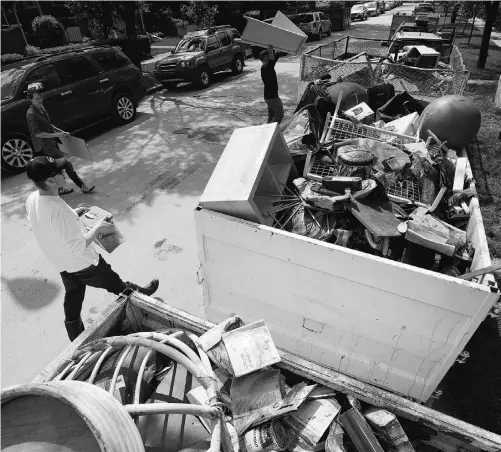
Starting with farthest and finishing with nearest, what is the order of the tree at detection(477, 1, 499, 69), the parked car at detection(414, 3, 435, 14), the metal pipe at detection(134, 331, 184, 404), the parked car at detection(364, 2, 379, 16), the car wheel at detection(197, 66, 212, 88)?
the parked car at detection(364, 2, 379, 16) → the parked car at detection(414, 3, 435, 14) → the car wheel at detection(197, 66, 212, 88) → the tree at detection(477, 1, 499, 69) → the metal pipe at detection(134, 331, 184, 404)

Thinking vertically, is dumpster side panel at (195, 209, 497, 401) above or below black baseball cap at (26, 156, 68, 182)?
below

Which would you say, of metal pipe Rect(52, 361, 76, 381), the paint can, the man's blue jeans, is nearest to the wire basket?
the man's blue jeans

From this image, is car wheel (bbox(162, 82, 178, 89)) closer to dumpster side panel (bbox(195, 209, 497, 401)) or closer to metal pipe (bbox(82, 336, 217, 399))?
dumpster side panel (bbox(195, 209, 497, 401))

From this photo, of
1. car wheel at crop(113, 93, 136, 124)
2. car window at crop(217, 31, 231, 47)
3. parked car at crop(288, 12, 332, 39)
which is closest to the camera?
car wheel at crop(113, 93, 136, 124)

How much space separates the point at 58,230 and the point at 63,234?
0.16 ft

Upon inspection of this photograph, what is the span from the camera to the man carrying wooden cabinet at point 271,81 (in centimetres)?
678

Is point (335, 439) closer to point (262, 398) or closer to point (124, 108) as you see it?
point (262, 398)

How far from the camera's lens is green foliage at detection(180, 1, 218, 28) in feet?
71.2

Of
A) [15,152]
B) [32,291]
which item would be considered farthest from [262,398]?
[15,152]

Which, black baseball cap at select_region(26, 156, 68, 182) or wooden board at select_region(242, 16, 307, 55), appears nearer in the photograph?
black baseball cap at select_region(26, 156, 68, 182)

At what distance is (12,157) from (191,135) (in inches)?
150

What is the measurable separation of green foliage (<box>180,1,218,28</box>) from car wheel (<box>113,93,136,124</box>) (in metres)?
16.2

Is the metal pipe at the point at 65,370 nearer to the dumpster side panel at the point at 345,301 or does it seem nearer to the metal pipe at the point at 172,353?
the metal pipe at the point at 172,353

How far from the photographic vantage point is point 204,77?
12109 millimetres
